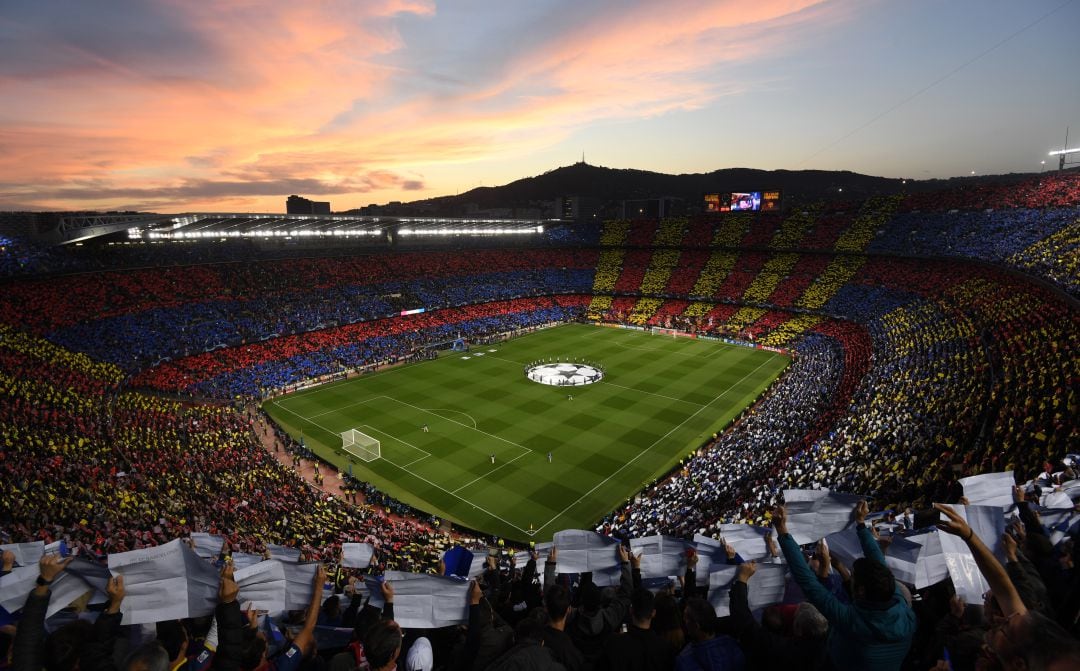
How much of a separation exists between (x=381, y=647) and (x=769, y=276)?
69.9 metres

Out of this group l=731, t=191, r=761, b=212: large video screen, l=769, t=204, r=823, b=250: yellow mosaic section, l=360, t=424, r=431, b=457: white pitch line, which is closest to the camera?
l=360, t=424, r=431, b=457: white pitch line

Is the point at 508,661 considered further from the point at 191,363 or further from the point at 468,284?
the point at 468,284

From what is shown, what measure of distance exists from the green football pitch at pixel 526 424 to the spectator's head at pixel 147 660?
20460mm

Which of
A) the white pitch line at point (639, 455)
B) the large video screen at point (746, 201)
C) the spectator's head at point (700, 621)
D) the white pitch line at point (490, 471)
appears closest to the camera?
the spectator's head at point (700, 621)

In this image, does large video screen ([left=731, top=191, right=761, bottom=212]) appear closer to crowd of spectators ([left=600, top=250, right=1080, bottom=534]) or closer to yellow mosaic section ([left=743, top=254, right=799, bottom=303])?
yellow mosaic section ([left=743, top=254, right=799, bottom=303])

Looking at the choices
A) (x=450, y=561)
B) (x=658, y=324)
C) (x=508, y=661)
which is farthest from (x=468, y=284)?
(x=508, y=661)

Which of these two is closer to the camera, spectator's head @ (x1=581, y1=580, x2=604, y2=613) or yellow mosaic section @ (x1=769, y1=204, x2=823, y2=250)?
spectator's head @ (x1=581, y1=580, x2=604, y2=613)

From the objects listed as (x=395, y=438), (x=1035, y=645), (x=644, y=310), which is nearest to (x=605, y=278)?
(x=644, y=310)

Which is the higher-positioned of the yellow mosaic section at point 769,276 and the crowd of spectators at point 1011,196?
the crowd of spectators at point 1011,196

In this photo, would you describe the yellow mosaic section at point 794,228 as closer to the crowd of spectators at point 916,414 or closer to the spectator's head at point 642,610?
the crowd of spectators at point 916,414

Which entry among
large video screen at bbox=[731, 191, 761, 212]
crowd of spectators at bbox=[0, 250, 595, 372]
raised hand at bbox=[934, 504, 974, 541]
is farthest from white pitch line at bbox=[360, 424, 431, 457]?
large video screen at bbox=[731, 191, 761, 212]

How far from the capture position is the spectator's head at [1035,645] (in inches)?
84.4

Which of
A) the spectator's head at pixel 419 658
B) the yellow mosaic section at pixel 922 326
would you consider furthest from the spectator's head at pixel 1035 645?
the yellow mosaic section at pixel 922 326

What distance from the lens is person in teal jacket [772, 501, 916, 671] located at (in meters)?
3.63
